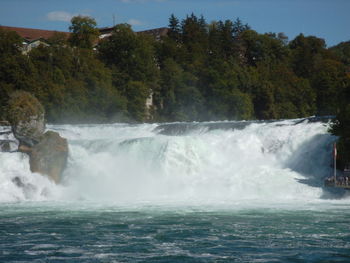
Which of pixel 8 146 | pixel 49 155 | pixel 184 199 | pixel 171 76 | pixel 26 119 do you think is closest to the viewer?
pixel 184 199

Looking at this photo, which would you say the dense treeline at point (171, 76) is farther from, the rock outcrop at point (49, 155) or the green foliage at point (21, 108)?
the rock outcrop at point (49, 155)

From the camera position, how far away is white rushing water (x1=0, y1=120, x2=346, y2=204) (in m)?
31.9

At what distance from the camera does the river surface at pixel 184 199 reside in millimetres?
18750

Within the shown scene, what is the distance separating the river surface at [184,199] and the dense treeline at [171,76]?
2128 centimetres

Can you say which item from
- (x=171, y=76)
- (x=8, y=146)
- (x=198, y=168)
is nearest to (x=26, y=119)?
(x=8, y=146)

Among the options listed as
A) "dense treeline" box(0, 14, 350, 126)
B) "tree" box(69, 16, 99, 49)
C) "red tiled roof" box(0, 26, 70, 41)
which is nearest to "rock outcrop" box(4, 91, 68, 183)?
"dense treeline" box(0, 14, 350, 126)

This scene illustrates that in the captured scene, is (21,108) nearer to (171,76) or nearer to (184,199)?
(184,199)

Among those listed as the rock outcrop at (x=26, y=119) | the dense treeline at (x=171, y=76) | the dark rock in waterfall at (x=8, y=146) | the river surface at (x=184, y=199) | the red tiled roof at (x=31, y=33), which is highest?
the red tiled roof at (x=31, y=33)

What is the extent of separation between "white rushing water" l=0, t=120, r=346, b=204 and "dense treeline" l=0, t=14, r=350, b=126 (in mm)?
23145

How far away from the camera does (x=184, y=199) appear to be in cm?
3091

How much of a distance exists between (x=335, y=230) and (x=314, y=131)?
16230 mm

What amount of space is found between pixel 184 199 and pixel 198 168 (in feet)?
16.2

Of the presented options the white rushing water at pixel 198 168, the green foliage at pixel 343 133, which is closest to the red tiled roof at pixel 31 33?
the white rushing water at pixel 198 168

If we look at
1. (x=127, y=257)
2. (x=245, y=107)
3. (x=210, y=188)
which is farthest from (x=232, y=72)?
(x=127, y=257)
